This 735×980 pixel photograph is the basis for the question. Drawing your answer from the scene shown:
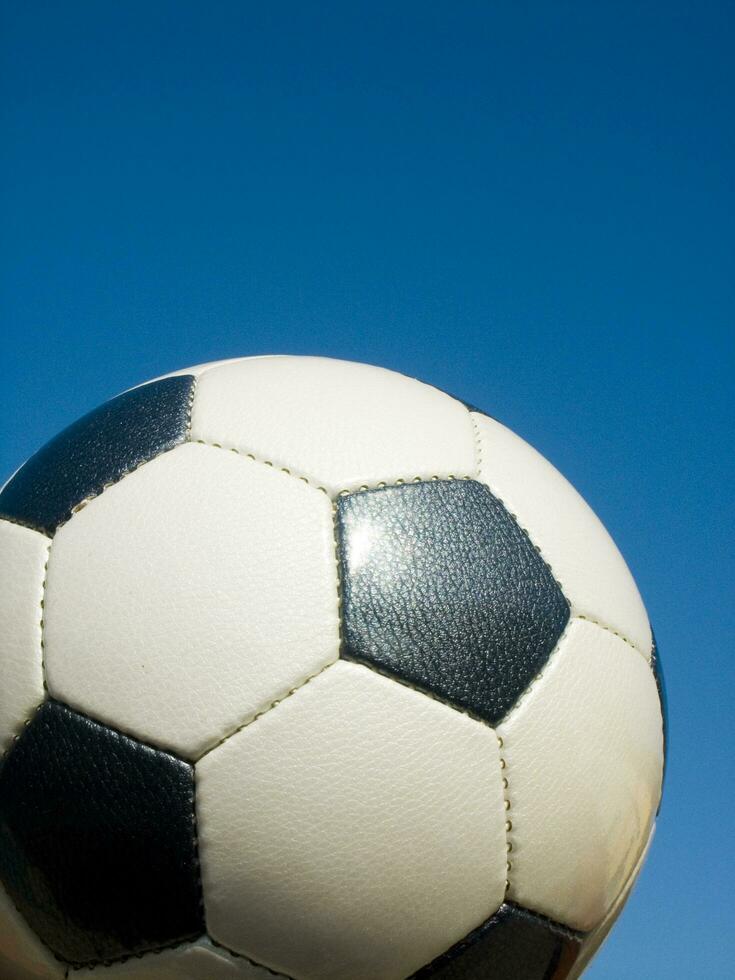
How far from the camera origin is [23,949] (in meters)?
3.10

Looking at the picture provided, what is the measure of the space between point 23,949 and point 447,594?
4.75ft

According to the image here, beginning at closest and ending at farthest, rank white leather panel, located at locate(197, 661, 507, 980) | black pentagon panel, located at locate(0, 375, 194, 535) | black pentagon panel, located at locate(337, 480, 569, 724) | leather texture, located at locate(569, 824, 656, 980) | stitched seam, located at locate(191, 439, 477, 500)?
white leather panel, located at locate(197, 661, 507, 980) → black pentagon panel, located at locate(337, 480, 569, 724) → stitched seam, located at locate(191, 439, 477, 500) → black pentagon panel, located at locate(0, 375, 194, 535) → leather texture, located at locate(569, 824, 656, 980)

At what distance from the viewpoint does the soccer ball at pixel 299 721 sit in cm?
285

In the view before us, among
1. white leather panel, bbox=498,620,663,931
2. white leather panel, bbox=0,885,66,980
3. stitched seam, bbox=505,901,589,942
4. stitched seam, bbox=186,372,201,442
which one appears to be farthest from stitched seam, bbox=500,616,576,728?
white leather panel, bbox=0,885,66,980

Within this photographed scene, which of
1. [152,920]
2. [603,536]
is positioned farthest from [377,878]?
[603,536]

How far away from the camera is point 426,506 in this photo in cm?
324

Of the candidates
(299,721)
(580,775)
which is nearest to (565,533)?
(580,775)

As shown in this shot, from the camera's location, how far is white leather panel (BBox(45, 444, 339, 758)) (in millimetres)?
2881

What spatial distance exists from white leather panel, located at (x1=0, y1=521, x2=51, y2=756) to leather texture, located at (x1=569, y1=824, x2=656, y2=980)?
170 centimetres

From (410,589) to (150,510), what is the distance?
721 mm

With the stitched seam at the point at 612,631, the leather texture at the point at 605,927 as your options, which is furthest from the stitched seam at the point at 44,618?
the leather texture at the point at 605,927

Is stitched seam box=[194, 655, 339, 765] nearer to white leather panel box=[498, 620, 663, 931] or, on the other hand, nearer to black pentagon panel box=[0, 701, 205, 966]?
black pentagon panel box=[0, 701, 205, 966]

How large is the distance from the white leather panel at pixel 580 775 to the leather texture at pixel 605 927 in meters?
0.07

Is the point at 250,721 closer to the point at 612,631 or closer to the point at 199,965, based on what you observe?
the point at 199,965
